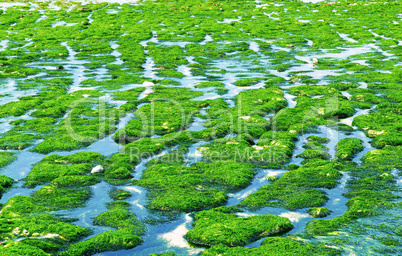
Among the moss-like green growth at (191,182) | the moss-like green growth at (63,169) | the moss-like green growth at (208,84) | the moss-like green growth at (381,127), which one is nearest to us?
the moss-like green growth at (191,182)

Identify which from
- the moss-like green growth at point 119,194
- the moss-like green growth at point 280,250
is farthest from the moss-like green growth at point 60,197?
the moss-like green growth at point 280,250

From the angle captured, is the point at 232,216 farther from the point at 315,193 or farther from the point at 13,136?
the point at 13,136

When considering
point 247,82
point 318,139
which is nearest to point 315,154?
point 318,139

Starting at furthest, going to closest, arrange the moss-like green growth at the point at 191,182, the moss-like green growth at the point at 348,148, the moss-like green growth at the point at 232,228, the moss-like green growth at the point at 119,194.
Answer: the moss-like green growth at the point at 348,148, the moss-like green growth at the point at 119,194, the moss-like green growth at the point at 191,182, the moss-like green growth at the point at 232,228

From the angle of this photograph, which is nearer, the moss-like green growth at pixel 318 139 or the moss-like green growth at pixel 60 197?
the moss-like green growth at pixel 60 197

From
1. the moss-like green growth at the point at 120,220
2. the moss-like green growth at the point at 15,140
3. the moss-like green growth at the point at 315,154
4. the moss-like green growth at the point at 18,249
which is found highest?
the moss-like green growth at the point at 18,249

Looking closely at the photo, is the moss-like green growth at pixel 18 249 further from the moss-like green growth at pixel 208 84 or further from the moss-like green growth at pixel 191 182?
the moss-like green growth at pixel 208 84
